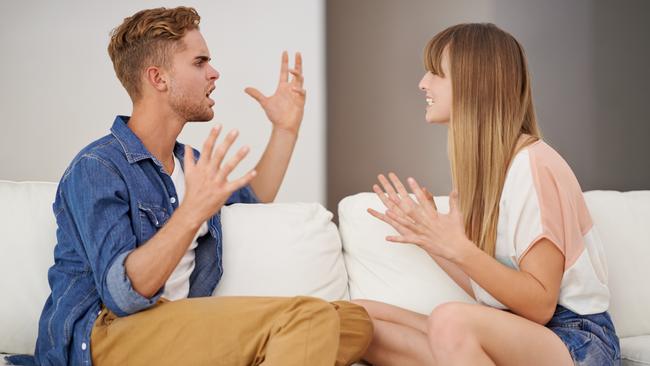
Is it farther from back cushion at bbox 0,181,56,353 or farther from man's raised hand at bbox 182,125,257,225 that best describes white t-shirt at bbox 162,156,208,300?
back cushion at bbox 0,181,56,353

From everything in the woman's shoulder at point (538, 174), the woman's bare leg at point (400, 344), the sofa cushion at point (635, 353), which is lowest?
the sofa cushion at point (635, 353)

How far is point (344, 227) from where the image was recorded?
7.13 feet

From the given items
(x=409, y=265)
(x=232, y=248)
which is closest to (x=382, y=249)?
(x=409, y=265)

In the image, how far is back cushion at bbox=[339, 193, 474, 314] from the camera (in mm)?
2029

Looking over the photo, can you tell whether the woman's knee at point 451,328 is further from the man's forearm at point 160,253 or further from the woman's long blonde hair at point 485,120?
the man's forearm at point 160,253

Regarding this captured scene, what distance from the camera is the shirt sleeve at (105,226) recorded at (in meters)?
1.53

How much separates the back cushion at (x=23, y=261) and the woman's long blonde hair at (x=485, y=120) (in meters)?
1.02

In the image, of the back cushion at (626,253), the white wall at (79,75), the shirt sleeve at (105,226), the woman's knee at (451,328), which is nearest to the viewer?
the woman's knee at (451,328)

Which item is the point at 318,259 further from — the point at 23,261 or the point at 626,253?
the point at 626,253

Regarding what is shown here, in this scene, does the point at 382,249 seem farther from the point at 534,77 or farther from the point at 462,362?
the point at 534,77

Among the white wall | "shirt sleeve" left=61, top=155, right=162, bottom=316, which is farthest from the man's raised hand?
the white wall

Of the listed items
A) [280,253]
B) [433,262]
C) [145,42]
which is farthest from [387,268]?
[145,42]

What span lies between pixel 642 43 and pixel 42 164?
8.41 feet

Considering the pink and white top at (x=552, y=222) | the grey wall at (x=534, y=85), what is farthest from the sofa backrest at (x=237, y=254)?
the grey wall at (x=534, y=85)
